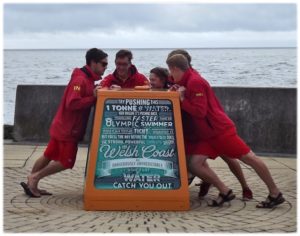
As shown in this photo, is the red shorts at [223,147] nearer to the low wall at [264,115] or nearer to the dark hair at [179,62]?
the dark hair at [179,62]

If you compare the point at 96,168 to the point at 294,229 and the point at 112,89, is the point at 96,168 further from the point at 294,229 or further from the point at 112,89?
the point at 294,229

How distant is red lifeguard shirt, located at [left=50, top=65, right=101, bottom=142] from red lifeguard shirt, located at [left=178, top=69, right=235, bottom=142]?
106cm

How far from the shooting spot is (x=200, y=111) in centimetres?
727

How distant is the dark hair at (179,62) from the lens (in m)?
7.44

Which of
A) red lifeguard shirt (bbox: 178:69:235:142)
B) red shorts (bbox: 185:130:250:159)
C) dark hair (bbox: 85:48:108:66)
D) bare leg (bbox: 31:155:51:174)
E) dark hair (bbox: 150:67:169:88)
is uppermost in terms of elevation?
dark hair (bbox: 85:48:108:66)

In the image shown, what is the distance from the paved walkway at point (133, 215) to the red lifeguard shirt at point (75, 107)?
78 cm

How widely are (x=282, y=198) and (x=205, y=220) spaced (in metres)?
1.15

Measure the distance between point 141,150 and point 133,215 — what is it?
74 cm

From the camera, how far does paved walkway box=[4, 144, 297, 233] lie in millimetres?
6410

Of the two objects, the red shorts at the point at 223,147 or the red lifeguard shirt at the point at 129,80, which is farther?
the red lifeguard shirt at the point at 129,80

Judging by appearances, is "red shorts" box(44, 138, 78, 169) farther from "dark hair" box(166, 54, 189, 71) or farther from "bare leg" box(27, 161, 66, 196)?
"dark hair" box(166, 54, 189, 71)

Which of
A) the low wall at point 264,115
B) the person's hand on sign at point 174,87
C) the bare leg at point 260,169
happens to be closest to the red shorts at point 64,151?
the person's hand on sign at point 174,87

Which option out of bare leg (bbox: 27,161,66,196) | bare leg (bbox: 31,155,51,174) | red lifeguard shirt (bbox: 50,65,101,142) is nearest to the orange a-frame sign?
red lifeguard shirt (bbox: 50,65,101,142)

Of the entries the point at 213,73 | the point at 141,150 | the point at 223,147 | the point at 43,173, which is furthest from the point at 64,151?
the point at 213,73
